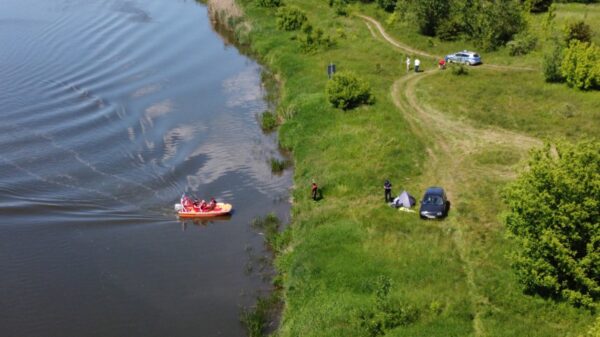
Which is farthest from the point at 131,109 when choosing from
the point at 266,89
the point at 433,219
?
the point at 433,219

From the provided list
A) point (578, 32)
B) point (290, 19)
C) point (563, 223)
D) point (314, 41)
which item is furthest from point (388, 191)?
point (290, 19)

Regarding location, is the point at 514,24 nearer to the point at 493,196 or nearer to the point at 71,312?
the point at 493,196

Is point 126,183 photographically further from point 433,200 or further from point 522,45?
point 522,45

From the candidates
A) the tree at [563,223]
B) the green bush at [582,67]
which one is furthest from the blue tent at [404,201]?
the green bush at [582,67]

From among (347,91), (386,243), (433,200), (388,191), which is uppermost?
(347,91)

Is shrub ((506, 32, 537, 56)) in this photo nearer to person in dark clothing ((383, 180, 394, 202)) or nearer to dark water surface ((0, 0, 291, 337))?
dark water surface ((0, 0, 291, 337))

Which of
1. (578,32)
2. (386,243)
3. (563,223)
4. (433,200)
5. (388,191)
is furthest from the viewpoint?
(578,32)
